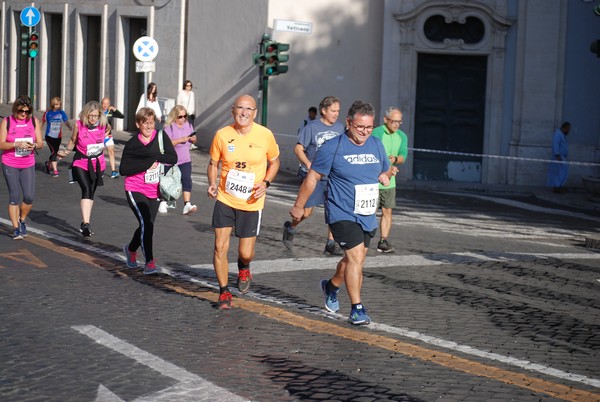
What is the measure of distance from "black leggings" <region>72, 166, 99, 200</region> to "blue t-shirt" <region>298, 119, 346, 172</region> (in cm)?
259

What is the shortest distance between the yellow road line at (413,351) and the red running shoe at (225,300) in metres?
0.14

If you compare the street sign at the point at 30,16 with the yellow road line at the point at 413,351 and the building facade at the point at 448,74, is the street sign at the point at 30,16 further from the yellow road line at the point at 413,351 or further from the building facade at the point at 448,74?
the yellow road line at the point at 413,351

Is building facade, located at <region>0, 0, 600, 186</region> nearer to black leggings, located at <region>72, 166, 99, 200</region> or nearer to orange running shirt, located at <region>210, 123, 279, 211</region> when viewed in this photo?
black leggings, located at <region>72, 166, 99, 200</region>

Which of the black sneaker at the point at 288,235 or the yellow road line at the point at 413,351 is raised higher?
the black sneaker at the point at 288,235

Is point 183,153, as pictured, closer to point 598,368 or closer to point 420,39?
point 598,368

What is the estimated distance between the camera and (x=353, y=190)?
964 centimetres

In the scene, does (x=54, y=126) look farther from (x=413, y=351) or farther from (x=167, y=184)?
(x=413, y=351)

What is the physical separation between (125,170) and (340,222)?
3.13 m

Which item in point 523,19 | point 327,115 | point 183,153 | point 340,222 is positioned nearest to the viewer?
point 340,222

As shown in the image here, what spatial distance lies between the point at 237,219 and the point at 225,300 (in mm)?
683

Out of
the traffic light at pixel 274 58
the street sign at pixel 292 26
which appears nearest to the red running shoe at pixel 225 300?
the traffic light at pixel 274 58

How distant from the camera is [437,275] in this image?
12.6 m

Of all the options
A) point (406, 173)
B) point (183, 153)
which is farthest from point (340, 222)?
point (406, 173)

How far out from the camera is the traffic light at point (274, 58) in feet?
85.8
